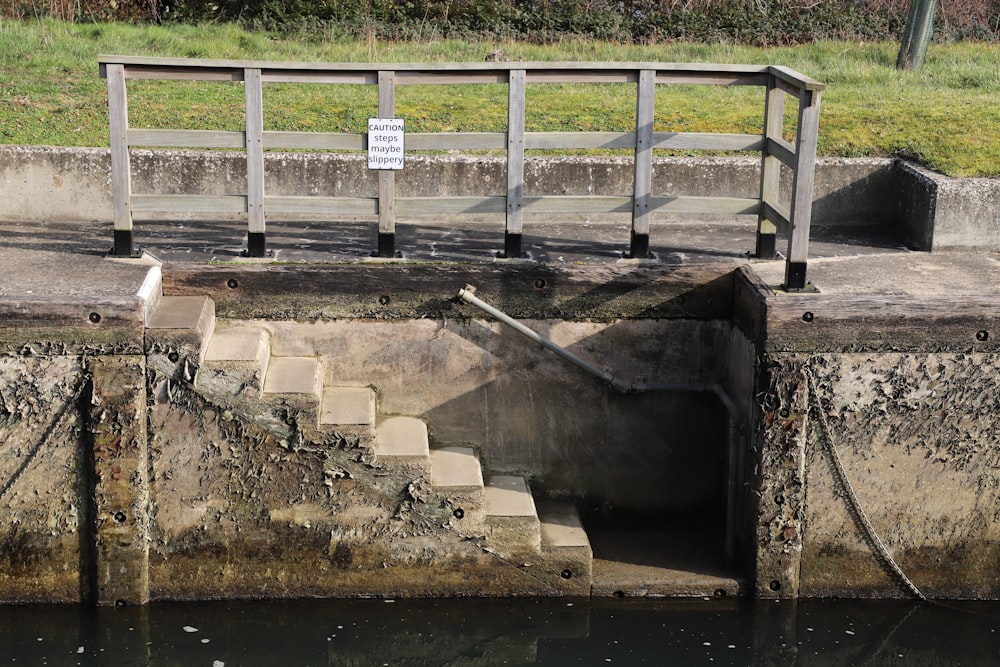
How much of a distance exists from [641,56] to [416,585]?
9834 mm

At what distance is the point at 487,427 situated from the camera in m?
8.93

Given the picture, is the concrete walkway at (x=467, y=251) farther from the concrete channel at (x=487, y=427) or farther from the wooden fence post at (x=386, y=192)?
the wooden fence post at (x=386, y=192)

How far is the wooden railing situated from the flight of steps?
843 millimetres

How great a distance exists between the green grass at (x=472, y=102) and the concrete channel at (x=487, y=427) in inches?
87.1

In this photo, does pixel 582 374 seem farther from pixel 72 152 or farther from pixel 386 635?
pixel 72 152

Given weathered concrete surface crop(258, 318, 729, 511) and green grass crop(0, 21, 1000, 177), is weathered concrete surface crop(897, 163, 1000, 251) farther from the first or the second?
weathered concrete surface crop(258, 318, 729, 511)

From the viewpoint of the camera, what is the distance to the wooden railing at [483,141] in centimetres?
829

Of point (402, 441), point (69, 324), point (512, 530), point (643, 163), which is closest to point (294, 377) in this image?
point (402, 441)

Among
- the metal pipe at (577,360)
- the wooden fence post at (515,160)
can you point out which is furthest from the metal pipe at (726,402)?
the wooden fence post at (515,160)

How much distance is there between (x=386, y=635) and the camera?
26.1ft

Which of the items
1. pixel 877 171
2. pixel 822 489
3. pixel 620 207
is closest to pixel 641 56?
pixel 877 171

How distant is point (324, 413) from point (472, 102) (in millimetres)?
5050

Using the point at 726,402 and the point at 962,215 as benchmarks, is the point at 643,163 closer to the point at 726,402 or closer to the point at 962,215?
the point at 726,402

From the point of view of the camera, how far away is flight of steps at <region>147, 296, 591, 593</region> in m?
7.85
